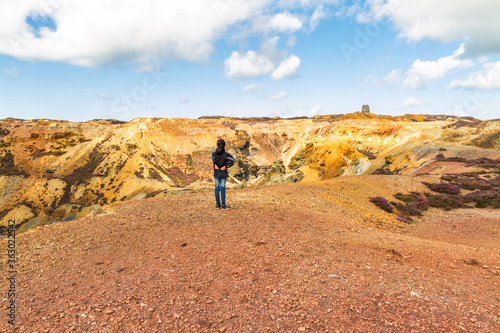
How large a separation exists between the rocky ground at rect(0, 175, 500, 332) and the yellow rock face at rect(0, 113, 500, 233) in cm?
3407

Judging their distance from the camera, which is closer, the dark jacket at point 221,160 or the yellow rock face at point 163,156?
the dark jacket at point 221,160

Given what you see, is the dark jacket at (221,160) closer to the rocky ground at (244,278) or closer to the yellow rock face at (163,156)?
the rocky ground at (244,278)

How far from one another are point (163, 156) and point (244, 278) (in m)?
71.2

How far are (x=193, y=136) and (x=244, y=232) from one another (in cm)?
7703

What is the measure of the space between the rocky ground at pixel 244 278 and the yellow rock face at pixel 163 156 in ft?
112

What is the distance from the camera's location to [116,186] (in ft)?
197

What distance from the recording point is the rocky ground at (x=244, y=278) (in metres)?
4.79

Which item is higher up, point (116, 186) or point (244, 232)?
point (244, 232)

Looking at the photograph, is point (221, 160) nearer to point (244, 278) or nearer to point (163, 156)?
point (244, 278)

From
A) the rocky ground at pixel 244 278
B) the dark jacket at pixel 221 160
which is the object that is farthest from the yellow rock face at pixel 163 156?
the rocky ground at pixel 244 278

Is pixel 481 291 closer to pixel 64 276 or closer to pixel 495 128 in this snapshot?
pixel 64 276

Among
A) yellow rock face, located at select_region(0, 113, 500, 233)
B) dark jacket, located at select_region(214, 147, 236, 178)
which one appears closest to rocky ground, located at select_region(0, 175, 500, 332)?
dark jacket, located at select_region(214, 147, 236, 178)

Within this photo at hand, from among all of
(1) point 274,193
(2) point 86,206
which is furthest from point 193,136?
(1) point 274,193

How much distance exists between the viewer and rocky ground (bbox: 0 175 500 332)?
4.79m
